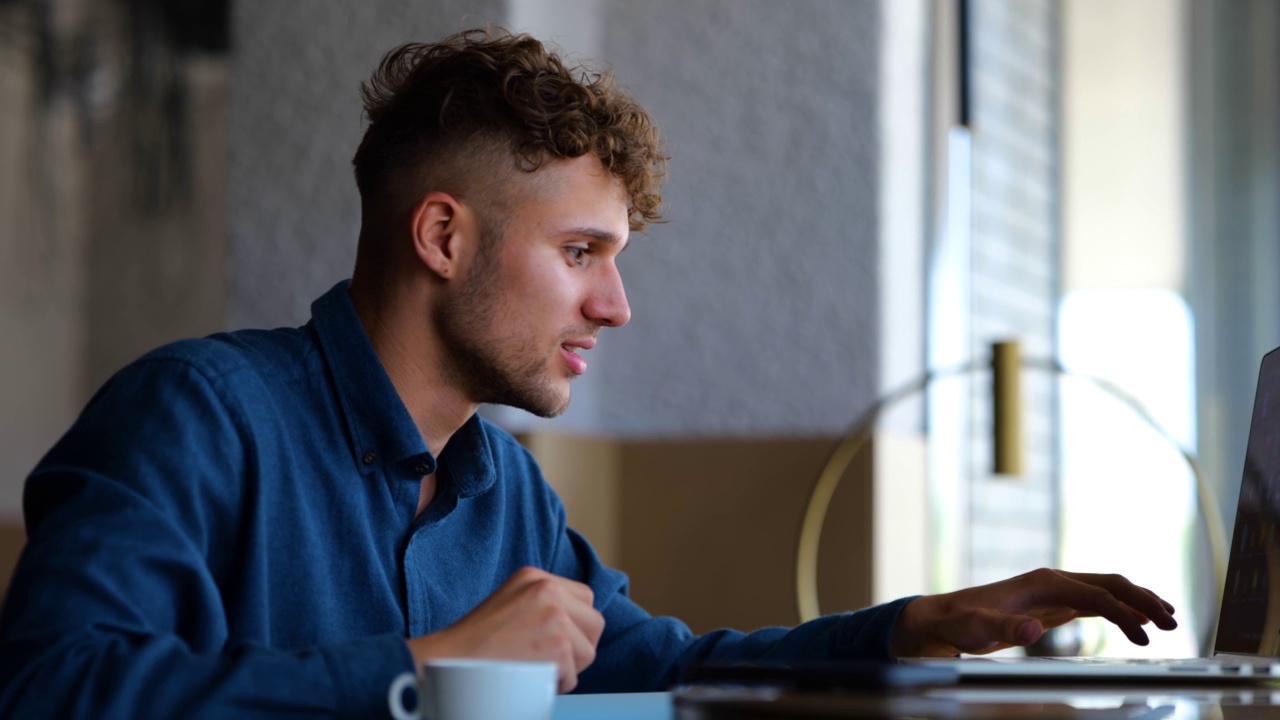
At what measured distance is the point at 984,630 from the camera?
3.29 ft

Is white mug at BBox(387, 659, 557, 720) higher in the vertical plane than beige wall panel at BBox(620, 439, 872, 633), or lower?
higher

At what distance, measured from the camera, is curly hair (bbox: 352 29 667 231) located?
1184 millimetres

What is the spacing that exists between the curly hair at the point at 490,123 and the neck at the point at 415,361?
11cm

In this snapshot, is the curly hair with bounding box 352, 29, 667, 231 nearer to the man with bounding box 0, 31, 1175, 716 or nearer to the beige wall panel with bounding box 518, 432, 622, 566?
the man with bounding box 0, 31, 1175, 716

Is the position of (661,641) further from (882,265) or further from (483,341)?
(882,265)

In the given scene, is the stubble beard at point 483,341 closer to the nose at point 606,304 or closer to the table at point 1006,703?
the nose at point 606,304

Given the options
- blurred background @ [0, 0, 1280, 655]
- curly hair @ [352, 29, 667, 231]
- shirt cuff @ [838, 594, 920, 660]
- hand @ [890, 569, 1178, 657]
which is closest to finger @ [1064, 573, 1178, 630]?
hand @ [890, 569, 1178, 657]

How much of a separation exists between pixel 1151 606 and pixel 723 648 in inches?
15.0

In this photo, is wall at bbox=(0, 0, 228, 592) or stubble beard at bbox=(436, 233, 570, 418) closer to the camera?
stubble beard at bbox=(436, 233, 570, 418)

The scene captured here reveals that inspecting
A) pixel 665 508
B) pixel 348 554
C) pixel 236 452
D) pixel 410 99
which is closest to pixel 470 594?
pixel 348 554

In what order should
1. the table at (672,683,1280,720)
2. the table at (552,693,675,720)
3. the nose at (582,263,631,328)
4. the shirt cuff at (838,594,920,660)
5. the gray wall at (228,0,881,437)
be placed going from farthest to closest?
the gray wall at (228,0,881,437)
the nose at (582,263,631,328)
the shirt cuff at (838,594,920,660)
the table at (552,693,675,720)
the table at (672,683,1280,720)

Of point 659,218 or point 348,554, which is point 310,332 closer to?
point 348,554

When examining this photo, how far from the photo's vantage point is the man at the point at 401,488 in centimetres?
74

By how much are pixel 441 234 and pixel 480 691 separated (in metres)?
0.59
